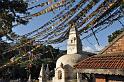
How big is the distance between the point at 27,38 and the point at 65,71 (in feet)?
93.2


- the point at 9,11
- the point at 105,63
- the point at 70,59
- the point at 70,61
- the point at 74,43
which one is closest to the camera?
the point at 105,63

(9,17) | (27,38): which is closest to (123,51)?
(27,38)

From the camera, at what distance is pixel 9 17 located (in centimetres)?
2205

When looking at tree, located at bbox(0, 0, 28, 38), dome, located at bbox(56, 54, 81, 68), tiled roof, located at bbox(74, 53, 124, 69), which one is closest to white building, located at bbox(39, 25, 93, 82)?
dome, located at bbox(56, 54, 81, 68)

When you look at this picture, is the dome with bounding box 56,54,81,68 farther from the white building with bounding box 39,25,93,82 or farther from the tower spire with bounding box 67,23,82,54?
the tower spire with bounding box 67,23,82,54

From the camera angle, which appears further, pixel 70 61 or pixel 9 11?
pixel 70 61

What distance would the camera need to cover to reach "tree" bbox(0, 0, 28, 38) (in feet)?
71.3

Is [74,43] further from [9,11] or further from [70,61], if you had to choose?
[9,11]

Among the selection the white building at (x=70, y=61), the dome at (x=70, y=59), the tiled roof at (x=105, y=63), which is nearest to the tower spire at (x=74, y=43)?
the white building at (x=70, y=61)

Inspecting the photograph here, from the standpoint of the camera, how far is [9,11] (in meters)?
22.4

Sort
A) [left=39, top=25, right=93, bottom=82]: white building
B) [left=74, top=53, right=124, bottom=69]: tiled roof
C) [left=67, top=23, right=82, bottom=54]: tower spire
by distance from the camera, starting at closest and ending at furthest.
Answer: [left=74, top=53, right=124, bottom=69]: tiled roof, [left=39, top=25, right=93, bottom=82]: white building, [left=67, top=23, right=82, bottom=54]: tower spire

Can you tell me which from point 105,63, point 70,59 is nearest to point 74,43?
point 70,59

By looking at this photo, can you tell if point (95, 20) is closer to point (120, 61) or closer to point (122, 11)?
point (122, 11)

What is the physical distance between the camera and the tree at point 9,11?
71.3 ft
